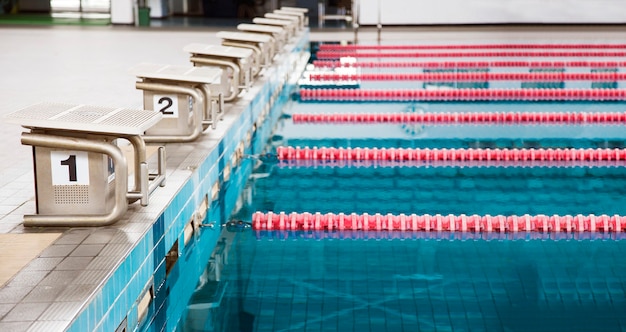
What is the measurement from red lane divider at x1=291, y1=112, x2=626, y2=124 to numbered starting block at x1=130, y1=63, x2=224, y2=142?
285 cm

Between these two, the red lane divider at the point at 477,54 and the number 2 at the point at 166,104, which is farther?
the red lane divider at the point at 477,54

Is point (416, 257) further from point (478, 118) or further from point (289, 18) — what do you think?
point (289, 18)

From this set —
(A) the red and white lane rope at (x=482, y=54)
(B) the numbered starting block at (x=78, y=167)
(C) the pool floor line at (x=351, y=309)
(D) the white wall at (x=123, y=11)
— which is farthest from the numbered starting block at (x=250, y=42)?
(D) the white wall at (x=123, y=11)

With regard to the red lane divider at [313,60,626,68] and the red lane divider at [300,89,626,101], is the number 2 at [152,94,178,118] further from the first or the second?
the red lane divider at [313,60,626,68]

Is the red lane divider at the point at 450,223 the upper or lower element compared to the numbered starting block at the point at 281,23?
lower

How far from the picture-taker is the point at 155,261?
14.4ft

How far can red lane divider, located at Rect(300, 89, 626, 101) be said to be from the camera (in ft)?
34.8

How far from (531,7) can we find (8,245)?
A: 17.3m

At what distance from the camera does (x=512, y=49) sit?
50.2 ft

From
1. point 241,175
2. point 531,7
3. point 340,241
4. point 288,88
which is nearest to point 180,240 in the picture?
point 340,241

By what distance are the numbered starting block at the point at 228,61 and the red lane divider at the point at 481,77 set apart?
3.69 meters

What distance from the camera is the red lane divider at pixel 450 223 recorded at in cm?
550

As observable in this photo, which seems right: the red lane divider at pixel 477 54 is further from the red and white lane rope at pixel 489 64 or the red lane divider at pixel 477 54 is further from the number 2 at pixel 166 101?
the number 2 at pixel 166 101

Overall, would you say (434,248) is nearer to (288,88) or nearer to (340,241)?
(340,241)
